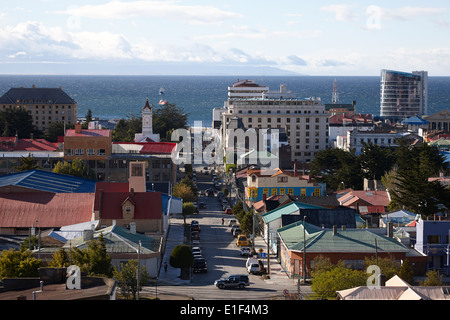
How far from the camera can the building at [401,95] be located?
642 feet

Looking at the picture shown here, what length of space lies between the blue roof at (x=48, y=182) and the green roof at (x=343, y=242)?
19608 millimetres

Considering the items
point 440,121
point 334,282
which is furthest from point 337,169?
point 440,121

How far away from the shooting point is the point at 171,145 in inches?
3408

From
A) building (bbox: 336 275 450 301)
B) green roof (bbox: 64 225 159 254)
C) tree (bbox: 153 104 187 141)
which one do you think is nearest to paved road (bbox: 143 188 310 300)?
green roof (bbox: 64 225 159 254)

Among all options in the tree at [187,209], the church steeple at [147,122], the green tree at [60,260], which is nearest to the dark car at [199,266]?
the green tree at [60,260]

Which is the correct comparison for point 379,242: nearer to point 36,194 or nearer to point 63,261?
point 63,261

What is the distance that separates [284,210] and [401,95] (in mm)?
147548

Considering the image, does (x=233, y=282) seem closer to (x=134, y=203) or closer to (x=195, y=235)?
(x=134, y=203)

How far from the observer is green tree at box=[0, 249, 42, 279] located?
33312 millimetres

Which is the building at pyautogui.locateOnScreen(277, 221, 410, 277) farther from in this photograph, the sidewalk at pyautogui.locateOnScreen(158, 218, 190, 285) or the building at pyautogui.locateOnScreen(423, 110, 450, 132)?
the building at pyautogui.locateOnScreen(423, 110, 450, 132)

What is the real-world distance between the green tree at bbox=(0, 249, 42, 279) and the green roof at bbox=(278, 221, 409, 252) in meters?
14.8

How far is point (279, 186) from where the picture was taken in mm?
69062
